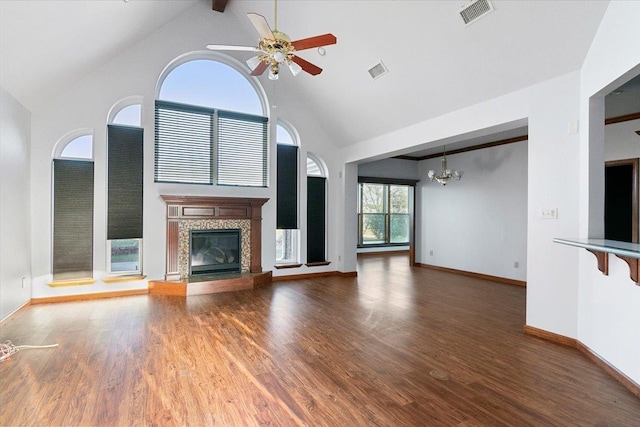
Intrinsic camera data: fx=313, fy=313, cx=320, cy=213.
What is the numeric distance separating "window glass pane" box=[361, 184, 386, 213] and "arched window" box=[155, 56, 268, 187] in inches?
205

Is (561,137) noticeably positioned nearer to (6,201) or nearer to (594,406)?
(594,406)

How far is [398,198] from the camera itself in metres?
11.4

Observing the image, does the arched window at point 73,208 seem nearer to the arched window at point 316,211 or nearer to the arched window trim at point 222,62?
the arched window trim at point 222,62

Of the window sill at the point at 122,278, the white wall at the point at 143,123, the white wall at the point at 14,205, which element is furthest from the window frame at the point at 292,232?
the white wall at the point at 14,205

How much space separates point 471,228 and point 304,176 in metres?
3.96

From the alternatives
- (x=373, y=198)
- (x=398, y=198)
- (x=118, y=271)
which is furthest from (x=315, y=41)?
(x=398, y=198)

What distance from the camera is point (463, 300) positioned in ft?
16.1

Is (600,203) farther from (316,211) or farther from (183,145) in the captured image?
(183,145)

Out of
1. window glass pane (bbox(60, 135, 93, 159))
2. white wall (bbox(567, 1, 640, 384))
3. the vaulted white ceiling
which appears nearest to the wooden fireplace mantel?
window glass pane (bbox(60, 135, 93, 159))

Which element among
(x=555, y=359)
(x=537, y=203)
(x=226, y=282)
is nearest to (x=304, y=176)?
(x=226, y=282)

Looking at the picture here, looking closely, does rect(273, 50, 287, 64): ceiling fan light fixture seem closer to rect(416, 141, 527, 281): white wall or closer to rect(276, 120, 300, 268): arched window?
rect(276, 120, 300, 268): arched window

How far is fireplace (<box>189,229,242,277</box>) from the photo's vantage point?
5.62m

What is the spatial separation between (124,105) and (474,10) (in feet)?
17.0

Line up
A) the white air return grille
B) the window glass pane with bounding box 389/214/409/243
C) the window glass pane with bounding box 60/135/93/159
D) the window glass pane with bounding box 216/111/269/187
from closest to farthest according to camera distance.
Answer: the white air return grille < the window glass pane with bounding box 60/135/93/159 < the window glass pane with bounding box 216/111/269/187 < the window glass pane with bounding box 389/214/409/243
